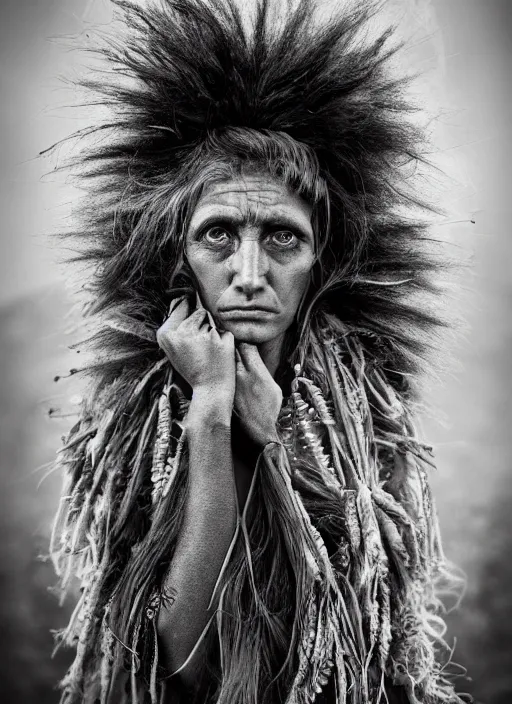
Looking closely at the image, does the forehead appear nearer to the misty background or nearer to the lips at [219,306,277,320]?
the lips at [219,306,277,320]

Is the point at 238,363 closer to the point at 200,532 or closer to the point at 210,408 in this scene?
the point at 210,408

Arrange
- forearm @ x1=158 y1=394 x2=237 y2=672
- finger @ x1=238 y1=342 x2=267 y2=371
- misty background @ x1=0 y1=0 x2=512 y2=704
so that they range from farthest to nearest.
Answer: misty background @ x1=0 y1=0 x2=512 y2=704 < finger @ x1=238 y1=342 x2=267 y2=371 < forearm @ x1=158 y1=394 x2=237 y2=672

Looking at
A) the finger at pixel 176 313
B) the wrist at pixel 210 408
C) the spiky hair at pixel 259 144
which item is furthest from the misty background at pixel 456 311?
the wrist at pixel 210 408

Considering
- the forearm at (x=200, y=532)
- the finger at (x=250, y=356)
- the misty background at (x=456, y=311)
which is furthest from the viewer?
the misty background at (x=456, y=311)

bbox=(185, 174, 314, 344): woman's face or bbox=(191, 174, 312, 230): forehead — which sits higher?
bbox=(191, 174, 312, 230): forehead

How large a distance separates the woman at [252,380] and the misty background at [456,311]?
17cm

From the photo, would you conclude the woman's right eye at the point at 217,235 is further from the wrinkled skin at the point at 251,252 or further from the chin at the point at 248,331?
the chin at the point at 248,331

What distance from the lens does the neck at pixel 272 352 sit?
1.04m

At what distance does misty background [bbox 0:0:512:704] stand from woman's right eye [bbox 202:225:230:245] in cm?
30

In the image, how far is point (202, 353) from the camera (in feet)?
3.23

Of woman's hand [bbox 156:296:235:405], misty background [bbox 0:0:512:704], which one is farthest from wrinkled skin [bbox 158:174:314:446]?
misty background [bbox 0:0:512:704]

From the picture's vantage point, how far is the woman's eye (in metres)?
1.03

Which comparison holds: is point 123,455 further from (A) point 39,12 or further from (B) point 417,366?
(A) point 39,12

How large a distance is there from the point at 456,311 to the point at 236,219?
0.39 m
